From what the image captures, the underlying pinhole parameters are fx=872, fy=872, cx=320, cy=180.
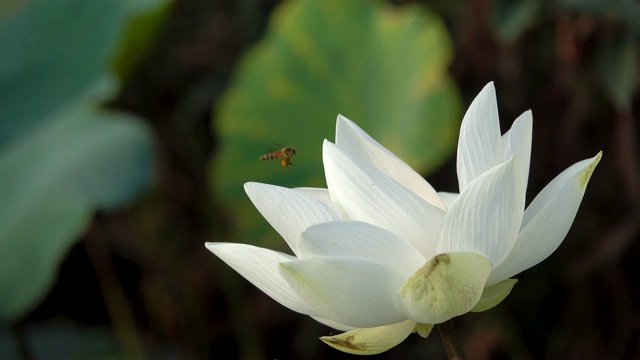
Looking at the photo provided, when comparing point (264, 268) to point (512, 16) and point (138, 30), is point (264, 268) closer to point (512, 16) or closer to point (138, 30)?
point (512, 16)

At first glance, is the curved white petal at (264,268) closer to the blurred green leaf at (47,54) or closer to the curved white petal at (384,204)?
the curved white petal at (384,204)

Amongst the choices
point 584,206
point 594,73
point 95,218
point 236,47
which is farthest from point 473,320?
point 95,218

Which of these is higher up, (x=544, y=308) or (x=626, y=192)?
(x=626, y=192)

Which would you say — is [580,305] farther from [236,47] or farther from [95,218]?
[95,218]

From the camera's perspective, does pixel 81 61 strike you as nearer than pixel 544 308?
Yes

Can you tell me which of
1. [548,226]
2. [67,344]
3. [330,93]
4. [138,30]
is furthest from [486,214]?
[67,344]

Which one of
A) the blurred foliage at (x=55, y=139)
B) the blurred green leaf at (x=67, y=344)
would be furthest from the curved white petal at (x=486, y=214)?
the blurred green leaf at (x=67, y=344)

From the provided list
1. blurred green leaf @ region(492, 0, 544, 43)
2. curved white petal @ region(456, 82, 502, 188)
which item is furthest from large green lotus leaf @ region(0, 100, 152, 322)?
curved white petal @ region(456, 82, 502, 188)
